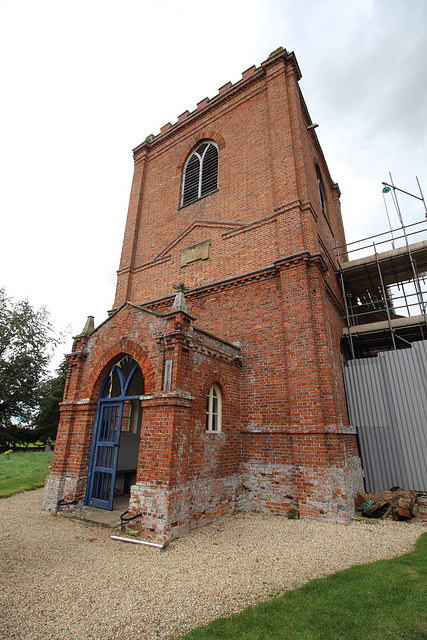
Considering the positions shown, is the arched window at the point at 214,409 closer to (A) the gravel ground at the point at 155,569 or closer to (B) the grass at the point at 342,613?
(A) the gravel ground at the point at 155,569

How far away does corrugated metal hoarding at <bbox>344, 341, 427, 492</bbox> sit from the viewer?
8.41m

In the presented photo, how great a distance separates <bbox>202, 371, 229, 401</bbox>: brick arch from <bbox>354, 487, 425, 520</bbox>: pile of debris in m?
4.10

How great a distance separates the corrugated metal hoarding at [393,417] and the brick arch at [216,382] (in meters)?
4.15

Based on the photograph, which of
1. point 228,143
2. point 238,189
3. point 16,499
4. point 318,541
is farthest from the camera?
point 228,143

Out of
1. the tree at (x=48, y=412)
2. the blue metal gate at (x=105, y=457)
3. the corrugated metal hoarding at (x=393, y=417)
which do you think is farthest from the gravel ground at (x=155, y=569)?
the tree at (x=48, y=412)

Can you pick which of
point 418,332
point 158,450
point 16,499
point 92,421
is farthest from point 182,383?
point 418,332

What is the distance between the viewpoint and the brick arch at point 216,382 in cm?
728

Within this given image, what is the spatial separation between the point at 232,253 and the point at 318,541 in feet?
26.6

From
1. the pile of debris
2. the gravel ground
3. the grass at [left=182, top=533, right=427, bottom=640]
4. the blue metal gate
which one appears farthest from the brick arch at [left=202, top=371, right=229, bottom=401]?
the pile of debris

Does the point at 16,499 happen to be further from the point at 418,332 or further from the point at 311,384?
the point at 418,332

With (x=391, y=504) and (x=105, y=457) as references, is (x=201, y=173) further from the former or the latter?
(x=391, y=504)

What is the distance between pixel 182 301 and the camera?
724cm

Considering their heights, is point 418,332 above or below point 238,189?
below

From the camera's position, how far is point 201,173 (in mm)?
13578
